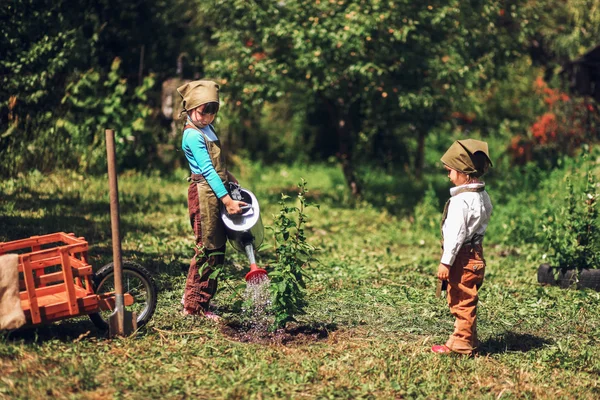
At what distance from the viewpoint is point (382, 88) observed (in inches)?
425

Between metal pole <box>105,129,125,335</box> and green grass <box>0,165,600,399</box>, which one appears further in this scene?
metal pole <box>105,129,125,335</box>

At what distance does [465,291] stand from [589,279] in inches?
99.9

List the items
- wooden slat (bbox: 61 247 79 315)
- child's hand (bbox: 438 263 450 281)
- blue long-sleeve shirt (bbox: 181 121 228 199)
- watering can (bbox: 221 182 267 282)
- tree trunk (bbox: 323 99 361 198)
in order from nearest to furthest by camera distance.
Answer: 1. wooden slat (bbox: 61 247 79 315)
2. child's hand (bbox: 438 263 450 281)
3. blue long-sleeve shirt (bbox: 181 121 228 199)
4. watering can (bbox: 221 182 267 282)
5. tree trunk (bbox: 323 99 361 198)

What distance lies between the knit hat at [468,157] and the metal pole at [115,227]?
2.09 m

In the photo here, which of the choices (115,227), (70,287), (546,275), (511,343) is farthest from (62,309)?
(546,275)

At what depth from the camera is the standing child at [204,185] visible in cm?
532

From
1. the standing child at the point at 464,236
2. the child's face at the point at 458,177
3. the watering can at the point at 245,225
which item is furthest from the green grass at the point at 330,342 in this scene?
the child's face at the point at 458,177

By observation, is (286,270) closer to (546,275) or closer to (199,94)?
(199,94)

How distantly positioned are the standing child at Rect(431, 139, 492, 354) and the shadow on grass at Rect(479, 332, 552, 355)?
1.04 ft

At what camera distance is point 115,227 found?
4.87 metres

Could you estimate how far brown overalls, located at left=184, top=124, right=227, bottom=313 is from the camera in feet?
17.7

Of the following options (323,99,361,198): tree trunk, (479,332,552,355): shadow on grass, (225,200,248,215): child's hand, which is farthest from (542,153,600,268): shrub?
(323,99,361,198): tree trunk

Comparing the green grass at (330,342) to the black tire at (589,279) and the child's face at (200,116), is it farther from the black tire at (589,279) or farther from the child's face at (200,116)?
the child's face at (200,116)

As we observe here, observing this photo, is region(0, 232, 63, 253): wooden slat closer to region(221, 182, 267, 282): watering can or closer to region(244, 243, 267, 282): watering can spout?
region(221, 182, 267, 282): watering can
